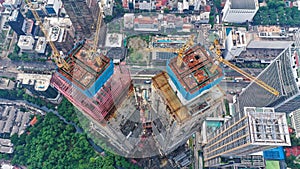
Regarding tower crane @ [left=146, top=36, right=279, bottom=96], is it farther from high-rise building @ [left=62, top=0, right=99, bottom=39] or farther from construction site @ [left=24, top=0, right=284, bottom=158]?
high-rise building @ [left=62, top=0, right=99, bottom=39]

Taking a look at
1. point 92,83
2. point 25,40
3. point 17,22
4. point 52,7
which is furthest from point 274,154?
point 17,22

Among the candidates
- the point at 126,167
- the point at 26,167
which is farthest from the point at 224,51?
the point at 26,167

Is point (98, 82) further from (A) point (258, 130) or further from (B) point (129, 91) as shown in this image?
(A) point (258, 130)

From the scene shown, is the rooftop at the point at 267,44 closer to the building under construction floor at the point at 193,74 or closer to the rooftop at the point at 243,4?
the rooftop at the point at 243,4

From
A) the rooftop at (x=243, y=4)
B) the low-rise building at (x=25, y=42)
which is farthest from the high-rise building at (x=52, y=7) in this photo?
the rooftop at (x=243, y=4)

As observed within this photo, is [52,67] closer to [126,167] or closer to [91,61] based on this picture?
[126,167]
